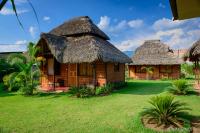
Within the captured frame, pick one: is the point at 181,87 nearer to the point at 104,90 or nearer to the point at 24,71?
the point at 104,90

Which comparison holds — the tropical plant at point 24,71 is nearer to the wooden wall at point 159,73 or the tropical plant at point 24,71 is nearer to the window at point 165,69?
the wooden wall at point 159,73

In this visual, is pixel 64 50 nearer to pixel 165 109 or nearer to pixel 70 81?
pixel 70 81

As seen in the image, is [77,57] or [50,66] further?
[50,66]

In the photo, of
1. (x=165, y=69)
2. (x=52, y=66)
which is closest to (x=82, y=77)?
(x=52, y=66)

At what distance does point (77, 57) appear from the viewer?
1525cm

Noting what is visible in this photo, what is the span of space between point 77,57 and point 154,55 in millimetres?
14344

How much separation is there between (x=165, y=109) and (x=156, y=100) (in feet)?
1.37

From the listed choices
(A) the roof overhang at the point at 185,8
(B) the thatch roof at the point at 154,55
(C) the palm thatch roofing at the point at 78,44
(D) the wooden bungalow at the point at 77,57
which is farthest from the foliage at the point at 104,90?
(B) the thatch roof at the point at 154,55

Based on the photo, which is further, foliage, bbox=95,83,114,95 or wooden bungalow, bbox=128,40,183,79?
wooden bungalow, bbox=128,40,183,79

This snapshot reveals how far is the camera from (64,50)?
16.5 m

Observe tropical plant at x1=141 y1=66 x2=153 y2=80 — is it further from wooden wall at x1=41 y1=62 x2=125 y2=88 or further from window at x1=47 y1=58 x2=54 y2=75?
window at x1=47 y1=58 x2=54 y2=75

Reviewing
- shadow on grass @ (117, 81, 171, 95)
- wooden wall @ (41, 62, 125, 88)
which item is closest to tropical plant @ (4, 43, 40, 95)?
wooden wall @ (41, 62, 125, 88)

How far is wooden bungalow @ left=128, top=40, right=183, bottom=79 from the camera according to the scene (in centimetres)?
2559

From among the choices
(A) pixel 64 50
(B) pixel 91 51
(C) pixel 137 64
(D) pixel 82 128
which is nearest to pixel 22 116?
(D) pixel 82 128
